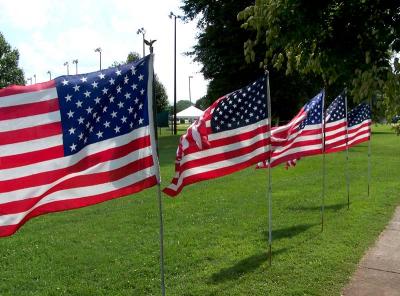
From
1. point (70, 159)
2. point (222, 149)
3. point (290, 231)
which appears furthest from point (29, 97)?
point (290, 231)

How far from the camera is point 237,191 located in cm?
1359

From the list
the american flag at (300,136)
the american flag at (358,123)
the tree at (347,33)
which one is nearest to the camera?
the tree at (347,33)

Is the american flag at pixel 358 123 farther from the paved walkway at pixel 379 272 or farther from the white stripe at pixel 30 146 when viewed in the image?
the white stripe at pixel 30 146

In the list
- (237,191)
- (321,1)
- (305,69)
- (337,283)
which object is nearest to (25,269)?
(337,283)

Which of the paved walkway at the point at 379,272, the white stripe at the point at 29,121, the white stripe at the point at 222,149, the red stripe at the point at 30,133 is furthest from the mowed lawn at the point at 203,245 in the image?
the white stripe at the point at 29,121

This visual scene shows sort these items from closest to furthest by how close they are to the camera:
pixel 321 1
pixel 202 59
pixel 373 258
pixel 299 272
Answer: pixel 321 1 < pixel 299 272 < pixel 373 258 < pixel 202 59

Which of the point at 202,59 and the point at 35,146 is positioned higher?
the point at 202,59

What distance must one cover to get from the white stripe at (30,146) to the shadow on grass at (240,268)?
296cm

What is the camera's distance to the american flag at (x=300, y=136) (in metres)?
8.75

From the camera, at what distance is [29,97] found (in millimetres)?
4582

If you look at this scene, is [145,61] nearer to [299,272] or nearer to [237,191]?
[299,272]

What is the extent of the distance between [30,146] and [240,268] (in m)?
3.66

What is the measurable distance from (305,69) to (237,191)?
339 inches

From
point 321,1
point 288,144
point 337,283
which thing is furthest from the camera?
point 288,144
